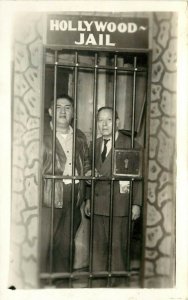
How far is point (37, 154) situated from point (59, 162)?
0.06 metres

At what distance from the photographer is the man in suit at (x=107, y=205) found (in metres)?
0.91

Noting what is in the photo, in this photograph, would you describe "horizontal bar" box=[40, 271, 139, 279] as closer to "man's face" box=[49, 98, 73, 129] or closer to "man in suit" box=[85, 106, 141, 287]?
"man in suit" box=[85, 106, 141, 287]

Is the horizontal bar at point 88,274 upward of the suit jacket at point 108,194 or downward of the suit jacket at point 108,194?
downward

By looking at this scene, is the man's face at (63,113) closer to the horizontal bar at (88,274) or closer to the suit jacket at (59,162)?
the suit jacket at (59,162)

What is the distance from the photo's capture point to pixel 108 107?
92 cm

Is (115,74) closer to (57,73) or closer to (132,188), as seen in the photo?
(57,73)

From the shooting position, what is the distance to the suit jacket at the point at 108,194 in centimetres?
90

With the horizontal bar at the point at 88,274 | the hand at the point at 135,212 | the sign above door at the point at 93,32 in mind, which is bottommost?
the horizontal bar at the point at 88,274

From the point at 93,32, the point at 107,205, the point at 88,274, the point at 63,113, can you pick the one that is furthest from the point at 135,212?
the point at 93,32

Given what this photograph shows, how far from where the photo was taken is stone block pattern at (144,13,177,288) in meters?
0.87

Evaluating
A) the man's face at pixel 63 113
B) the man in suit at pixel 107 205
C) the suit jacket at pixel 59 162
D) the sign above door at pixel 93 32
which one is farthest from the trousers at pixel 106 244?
the sign above door at pixel 93 32

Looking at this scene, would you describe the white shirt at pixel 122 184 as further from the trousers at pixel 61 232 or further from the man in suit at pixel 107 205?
the trousers at pixel 61 232
